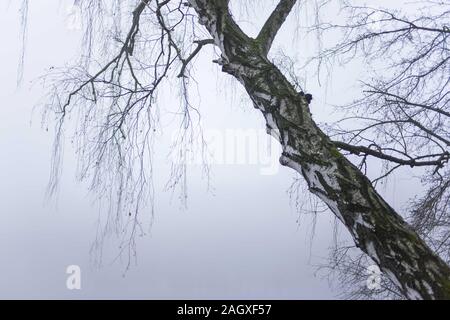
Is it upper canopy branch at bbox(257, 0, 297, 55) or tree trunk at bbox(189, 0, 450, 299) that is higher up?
upper canopy branch at bbox(257, 0, 297, 55)

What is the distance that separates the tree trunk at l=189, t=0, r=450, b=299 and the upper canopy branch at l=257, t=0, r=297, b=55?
0.01m

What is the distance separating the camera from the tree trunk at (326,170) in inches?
77.7

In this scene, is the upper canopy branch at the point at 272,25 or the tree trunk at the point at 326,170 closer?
the tree trunk at the point at 326,170

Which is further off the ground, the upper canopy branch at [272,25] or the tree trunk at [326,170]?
the upper canopy branch at [272,25]

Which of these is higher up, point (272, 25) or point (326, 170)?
point (272, 25)

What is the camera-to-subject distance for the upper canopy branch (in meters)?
2.89

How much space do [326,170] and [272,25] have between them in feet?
3.76

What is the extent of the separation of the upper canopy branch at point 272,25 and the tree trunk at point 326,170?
1 cm

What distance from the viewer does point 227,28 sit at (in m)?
2.77

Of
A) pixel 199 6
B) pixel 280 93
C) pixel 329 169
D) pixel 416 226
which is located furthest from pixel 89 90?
pixel 416 226

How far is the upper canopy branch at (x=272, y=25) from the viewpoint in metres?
2.89

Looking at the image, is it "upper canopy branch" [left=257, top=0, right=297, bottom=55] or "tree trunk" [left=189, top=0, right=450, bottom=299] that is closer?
"tree trunk" [left=189, top=0, right=450, bottom=299]

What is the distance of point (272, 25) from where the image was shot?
119 inches
